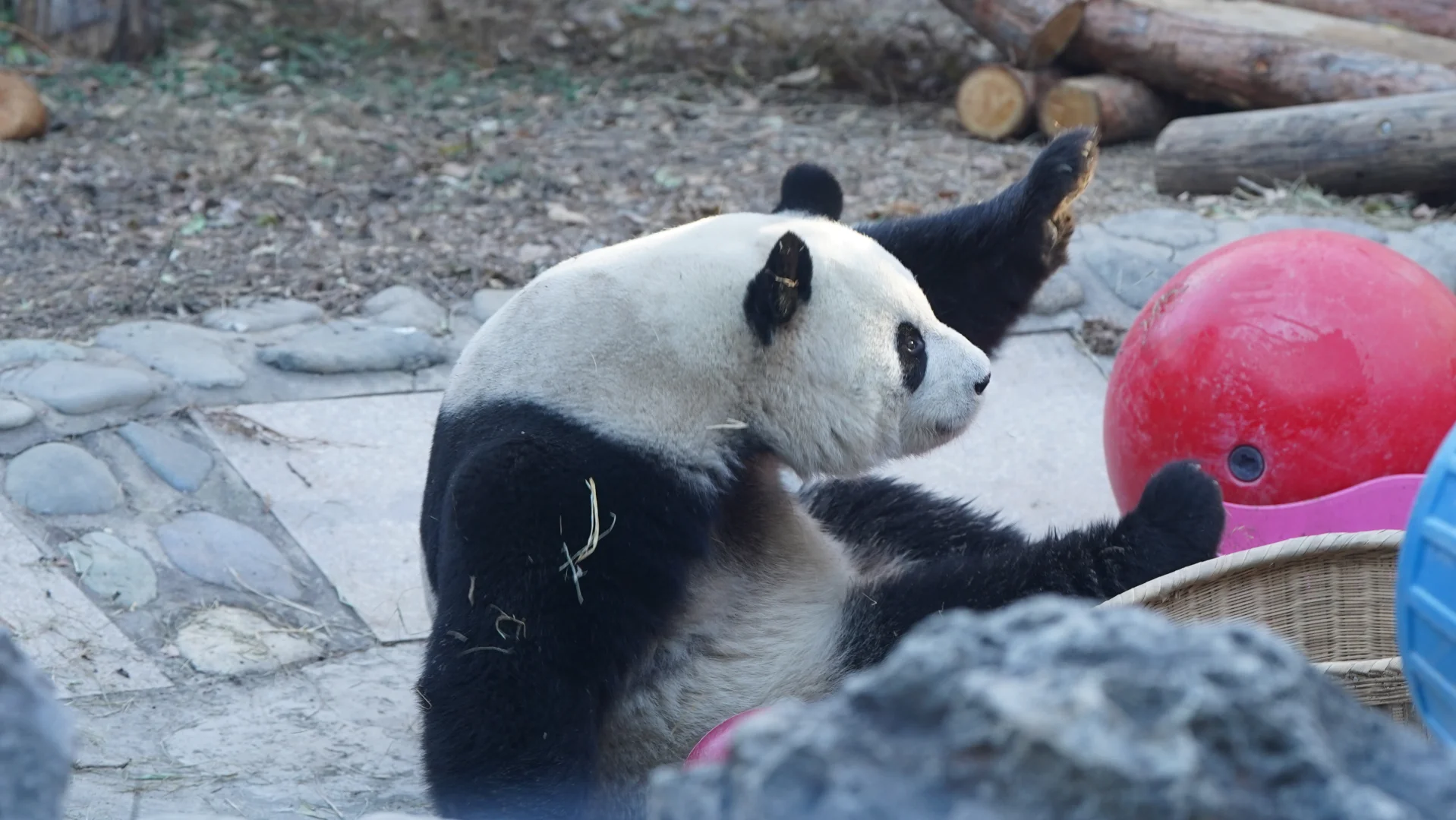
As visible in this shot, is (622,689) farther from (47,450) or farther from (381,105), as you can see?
(381,105)

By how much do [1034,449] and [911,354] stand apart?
156cm

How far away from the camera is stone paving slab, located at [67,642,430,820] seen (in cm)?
259

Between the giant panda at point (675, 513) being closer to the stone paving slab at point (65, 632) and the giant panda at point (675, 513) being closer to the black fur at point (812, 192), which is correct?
the black fur at point (812, 192)

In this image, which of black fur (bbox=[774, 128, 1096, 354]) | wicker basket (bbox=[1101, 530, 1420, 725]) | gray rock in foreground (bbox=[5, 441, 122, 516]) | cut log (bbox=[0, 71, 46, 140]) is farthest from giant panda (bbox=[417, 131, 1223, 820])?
cut log (bbox=[0, 71, 46, 140])

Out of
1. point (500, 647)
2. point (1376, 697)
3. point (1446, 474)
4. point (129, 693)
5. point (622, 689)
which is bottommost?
point (129, 693)

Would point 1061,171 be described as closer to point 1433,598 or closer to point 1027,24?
point 1433,598

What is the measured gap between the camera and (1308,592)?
2.39m

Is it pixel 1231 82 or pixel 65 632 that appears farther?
pixel 1231 82

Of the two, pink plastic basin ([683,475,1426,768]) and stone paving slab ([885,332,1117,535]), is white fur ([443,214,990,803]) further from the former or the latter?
stone paving slab ([885,332,1117,535])

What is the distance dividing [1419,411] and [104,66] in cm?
583

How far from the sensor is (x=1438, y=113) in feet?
16.9

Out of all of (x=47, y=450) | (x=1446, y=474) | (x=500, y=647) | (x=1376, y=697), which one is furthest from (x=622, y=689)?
(x=47, y=450)

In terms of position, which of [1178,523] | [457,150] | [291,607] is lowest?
[291,607]

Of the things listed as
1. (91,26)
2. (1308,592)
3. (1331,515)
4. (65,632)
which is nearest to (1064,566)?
(1308,592)
